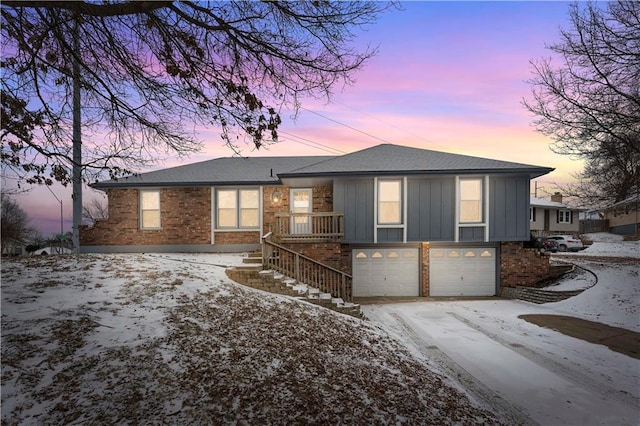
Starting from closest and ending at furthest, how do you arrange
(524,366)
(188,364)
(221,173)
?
(188,364)
(524,366)
(221,173)

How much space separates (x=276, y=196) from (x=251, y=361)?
34.1 ft

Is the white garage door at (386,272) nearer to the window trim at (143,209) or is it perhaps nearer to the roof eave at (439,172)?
the roof eave at (439,172)

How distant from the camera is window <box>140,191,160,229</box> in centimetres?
1455

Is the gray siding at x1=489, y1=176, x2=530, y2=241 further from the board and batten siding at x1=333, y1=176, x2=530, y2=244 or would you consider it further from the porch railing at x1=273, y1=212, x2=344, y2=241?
the porch railing at x1=273, y1=212, x2=344, y2=241

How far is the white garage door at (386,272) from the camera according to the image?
519 inches

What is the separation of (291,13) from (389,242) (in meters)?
9.89

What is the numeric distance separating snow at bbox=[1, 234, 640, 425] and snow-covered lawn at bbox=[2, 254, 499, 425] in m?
0.02

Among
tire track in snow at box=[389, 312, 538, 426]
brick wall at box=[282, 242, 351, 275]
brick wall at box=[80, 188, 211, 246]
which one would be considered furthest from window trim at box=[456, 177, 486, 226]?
brick wall at box=[80, 188, 211, 246]

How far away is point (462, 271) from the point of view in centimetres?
1327

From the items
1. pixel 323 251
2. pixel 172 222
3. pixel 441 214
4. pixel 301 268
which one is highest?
pixel 441 214

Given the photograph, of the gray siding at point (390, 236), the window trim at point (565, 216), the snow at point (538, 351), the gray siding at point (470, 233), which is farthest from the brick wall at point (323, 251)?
the window trim at point (565, 216)

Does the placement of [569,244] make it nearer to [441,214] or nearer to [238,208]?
[441,214]

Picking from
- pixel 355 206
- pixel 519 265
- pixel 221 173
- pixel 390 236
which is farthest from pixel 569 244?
pixel 221 173

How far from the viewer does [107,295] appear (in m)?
6.45
